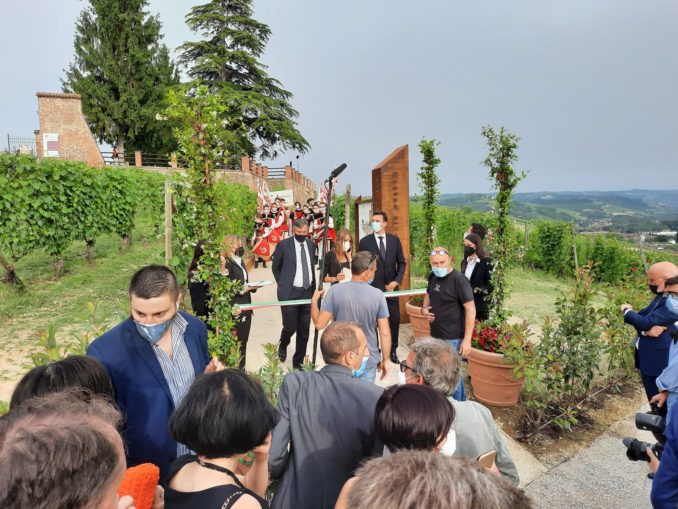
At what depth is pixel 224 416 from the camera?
4.80 ft

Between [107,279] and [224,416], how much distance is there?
9.93m

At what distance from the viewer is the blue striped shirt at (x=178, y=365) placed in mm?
2248

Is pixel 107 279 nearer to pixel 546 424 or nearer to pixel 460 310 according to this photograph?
pixel 460 310

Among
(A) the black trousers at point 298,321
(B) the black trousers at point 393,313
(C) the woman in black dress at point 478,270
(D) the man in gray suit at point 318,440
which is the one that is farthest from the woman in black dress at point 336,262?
(D) the man in gray suit at point 318,440

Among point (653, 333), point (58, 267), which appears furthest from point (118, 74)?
point (653, 333)

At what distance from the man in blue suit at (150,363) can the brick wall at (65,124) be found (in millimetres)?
29485

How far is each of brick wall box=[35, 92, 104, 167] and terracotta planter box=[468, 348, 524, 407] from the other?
96.3 feet

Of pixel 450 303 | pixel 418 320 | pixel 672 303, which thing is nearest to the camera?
pixel 672 303

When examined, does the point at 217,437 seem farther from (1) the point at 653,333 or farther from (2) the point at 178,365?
(1) the point at 653,333

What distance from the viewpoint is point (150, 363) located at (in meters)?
2.17

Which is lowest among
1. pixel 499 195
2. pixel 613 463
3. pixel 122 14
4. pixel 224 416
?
pixel 613 463

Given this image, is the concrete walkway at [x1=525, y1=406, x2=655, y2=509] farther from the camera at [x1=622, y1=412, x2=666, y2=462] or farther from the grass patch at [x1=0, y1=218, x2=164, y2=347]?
the grass patch at [x1=0, y1=218, x2=164, y2=347]

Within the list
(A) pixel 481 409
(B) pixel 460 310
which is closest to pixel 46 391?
(A) pixel 481 409

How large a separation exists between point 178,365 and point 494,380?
3496mm
